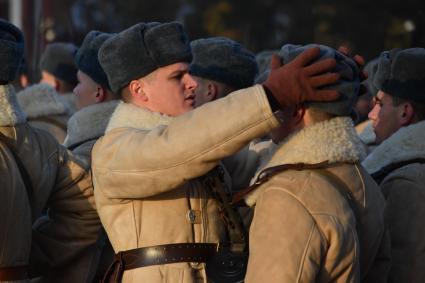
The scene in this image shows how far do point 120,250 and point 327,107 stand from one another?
1.02 meters

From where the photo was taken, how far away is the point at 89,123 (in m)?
Answer: 5.28

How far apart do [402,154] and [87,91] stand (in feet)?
5.94

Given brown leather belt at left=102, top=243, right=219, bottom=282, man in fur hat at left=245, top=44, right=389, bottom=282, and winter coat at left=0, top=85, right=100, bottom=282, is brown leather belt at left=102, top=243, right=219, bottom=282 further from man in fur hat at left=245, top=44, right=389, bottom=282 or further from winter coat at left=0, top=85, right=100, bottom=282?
winter coat at left=0, top=85, right=100, bottom=282

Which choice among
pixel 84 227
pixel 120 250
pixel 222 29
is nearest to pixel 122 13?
pixel 222 29

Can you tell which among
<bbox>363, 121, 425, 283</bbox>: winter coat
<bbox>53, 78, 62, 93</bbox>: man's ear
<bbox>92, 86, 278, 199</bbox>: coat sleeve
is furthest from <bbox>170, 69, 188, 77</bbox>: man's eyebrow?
<bbox>53, 78, 62, 93</bbox>: man's ear

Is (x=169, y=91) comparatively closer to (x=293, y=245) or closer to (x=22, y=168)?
(x=22, y=168)

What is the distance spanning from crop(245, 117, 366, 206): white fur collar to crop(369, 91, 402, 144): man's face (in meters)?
1.12

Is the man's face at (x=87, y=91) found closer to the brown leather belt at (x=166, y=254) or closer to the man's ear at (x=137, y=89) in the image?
the man's ear at (x=137, y=89)

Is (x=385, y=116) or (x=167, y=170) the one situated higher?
(x=167, y=170)

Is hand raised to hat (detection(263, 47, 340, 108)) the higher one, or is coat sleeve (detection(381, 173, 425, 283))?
hand raised to hat (detection(263, 47, 340, 108))

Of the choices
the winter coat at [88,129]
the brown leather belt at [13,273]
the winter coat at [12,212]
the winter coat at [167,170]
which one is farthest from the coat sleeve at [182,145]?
the winter coat at [88,129]

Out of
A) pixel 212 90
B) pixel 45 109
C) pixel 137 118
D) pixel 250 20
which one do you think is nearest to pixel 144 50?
pixel 137 118

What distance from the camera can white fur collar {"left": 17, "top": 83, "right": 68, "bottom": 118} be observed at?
256 inches

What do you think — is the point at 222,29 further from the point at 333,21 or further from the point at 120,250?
the point at 120,250
